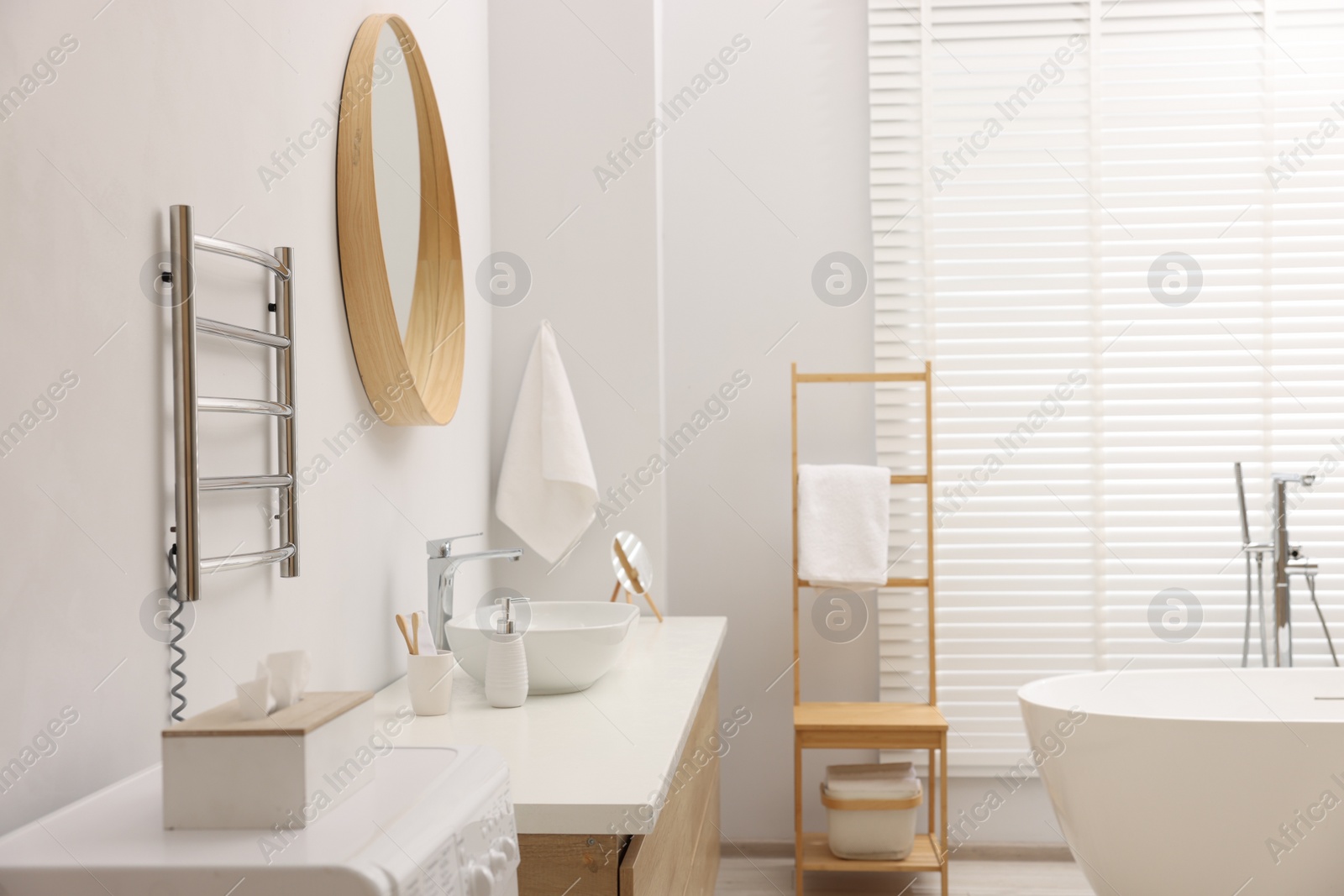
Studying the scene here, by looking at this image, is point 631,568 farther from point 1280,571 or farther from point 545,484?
point 1280,571

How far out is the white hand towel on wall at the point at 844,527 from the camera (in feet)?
8.89

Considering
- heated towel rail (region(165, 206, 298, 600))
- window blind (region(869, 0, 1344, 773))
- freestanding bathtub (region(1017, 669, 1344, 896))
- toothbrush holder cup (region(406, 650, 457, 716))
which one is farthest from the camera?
window blind (region(869, 0, 1344, 773))

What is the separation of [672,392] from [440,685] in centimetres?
162

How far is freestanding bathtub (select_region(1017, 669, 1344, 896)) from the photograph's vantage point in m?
2.13

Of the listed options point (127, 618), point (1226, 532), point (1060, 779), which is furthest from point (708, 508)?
point (127, 618)

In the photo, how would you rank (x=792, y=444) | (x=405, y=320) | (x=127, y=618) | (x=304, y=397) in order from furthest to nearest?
(x=792, y=444)
(x=405, y=320)
(x=304, y=397)
(x=127, y=618)

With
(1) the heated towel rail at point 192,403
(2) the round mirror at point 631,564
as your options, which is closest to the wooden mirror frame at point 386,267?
(1) the heated towel rail at point 192,403

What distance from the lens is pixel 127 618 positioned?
101 centimetres

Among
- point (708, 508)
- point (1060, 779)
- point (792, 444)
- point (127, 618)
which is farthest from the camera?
point (708, 508)

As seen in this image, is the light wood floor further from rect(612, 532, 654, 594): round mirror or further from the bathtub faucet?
rect(612, 532, 654, 594): round mirror

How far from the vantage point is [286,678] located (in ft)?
2.83

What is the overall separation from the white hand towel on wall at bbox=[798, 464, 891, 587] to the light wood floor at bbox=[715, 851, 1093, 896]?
0.84 m

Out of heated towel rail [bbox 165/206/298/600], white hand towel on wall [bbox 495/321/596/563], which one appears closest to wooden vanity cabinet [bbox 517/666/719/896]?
heated towel rail [bbox 165/206/298/600]

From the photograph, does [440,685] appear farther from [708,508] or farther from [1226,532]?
[1226,532]
